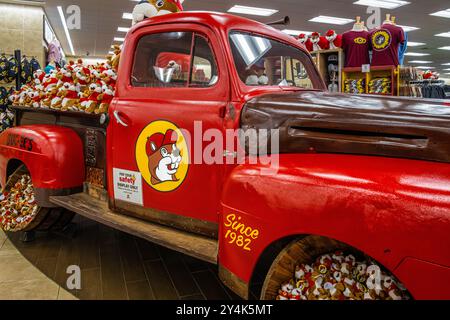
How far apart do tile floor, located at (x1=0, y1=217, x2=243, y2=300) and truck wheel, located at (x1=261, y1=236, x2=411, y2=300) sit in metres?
1.00

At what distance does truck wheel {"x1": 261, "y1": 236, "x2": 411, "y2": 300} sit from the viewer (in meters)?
1.34

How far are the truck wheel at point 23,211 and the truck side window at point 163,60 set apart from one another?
1.47 m

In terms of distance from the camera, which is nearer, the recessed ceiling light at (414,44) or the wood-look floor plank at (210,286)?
the wood-look floor plank at (210,286)

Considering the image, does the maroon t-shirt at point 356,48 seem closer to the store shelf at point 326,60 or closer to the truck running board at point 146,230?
the store shelf at point 326,60

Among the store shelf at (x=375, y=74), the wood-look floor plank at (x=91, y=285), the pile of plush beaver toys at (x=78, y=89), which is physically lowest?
the wood-look floor plank at (x=91, y=285)

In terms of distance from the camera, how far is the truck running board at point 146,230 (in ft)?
6.40

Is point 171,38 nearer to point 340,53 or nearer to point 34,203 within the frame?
point 34,203

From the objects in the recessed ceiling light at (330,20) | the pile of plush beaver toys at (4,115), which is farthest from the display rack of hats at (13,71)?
the recessed ceiling light at (330,20)

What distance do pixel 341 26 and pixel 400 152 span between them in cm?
1209

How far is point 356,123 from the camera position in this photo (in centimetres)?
157

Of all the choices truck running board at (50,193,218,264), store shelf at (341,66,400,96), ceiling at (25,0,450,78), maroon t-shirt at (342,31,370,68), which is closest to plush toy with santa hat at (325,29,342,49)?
maroon t-shirt at (342,31,370,68)

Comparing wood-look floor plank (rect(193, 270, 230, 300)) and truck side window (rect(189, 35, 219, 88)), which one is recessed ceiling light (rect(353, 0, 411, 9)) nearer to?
truck side window (rect(189, 35, 219, 88))

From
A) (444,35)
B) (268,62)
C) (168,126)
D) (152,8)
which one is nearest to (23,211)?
(168,126)
